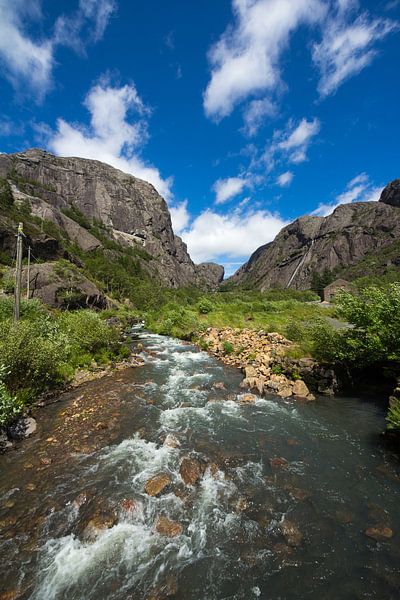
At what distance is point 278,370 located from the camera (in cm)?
1596

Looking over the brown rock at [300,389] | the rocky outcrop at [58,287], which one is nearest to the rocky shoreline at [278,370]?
the brown rock at [300,389]

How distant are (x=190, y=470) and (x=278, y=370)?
9.31m

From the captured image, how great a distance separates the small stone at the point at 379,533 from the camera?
5.87 meters

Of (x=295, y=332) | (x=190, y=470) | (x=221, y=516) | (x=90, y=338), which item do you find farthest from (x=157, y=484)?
(x=295, y=332)

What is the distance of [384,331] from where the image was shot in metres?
11.8

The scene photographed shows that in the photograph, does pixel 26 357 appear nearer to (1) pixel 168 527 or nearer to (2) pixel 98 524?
(2) pixel 98 524

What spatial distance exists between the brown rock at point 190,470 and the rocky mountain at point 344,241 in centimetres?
13579

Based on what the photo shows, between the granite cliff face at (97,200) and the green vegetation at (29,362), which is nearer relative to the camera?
the green vegetation at (29,362)

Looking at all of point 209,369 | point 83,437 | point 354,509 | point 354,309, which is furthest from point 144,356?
point 354,509

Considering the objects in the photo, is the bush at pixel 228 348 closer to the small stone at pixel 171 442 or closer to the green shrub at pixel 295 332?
the green shrub at pixel 295 332

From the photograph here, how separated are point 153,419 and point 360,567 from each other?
325 inches

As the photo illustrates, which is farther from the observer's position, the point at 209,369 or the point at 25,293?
the point at 25,293

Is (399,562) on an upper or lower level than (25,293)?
lower

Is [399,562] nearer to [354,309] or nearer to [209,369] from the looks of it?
[354,309]
